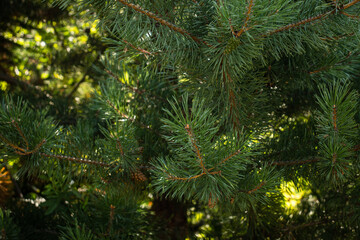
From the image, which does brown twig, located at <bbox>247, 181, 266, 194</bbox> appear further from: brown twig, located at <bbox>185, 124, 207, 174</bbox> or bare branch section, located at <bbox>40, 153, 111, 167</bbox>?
bare branch section, located at <bbox>40, 153, 111, 167</bbox>

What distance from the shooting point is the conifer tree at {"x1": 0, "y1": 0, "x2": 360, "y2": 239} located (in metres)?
0.71

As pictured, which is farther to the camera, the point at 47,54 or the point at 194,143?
the point at 47,54

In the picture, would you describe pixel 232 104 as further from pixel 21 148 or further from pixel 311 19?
pixel 21 148

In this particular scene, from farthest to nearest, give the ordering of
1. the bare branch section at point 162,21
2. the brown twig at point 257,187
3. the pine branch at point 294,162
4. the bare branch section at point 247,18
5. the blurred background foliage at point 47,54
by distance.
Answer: the blurred background foliage at point 47,54 < the pine branch at point 294,162 < the brown twig at point 257,187 < the bare branch section at point 162,21 < the bare branch section at point 247,18

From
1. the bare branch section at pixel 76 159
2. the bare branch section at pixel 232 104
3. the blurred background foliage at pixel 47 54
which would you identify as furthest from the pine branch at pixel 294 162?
the blurred background foliage at pixel 47 54

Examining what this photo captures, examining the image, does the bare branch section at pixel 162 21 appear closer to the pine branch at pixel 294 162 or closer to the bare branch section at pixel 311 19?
the bare branch section at pixel 311 19

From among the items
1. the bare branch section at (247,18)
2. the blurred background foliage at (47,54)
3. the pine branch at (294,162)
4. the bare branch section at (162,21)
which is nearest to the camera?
the bare branch section at (247,18)

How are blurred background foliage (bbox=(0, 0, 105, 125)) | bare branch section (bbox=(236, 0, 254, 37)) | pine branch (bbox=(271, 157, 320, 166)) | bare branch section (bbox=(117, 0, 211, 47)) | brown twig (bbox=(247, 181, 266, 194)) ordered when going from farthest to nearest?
blurred background foliage (bbox=(0, 0, 105, 125)), pine branch (bbox=(271, 157, 320, 166)), brown twig (bbox=(247, 181, 266, 194)), bare branch section (bbox=(117, 0, 211, 47)), bare branch section (bbox=(236, 0, 254, 37))

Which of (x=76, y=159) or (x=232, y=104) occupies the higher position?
(x=232, y=104)

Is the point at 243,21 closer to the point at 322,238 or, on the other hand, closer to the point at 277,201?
the point at 277,201

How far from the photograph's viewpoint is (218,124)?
92cm

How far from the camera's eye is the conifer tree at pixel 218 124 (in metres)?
0.71

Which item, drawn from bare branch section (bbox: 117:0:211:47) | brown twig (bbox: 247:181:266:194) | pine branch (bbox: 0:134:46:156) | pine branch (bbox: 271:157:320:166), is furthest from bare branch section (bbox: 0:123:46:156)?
pine branch (bbox: 271:157:320:166)

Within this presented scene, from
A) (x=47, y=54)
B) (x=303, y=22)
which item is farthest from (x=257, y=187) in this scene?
(x=47, y=54)
